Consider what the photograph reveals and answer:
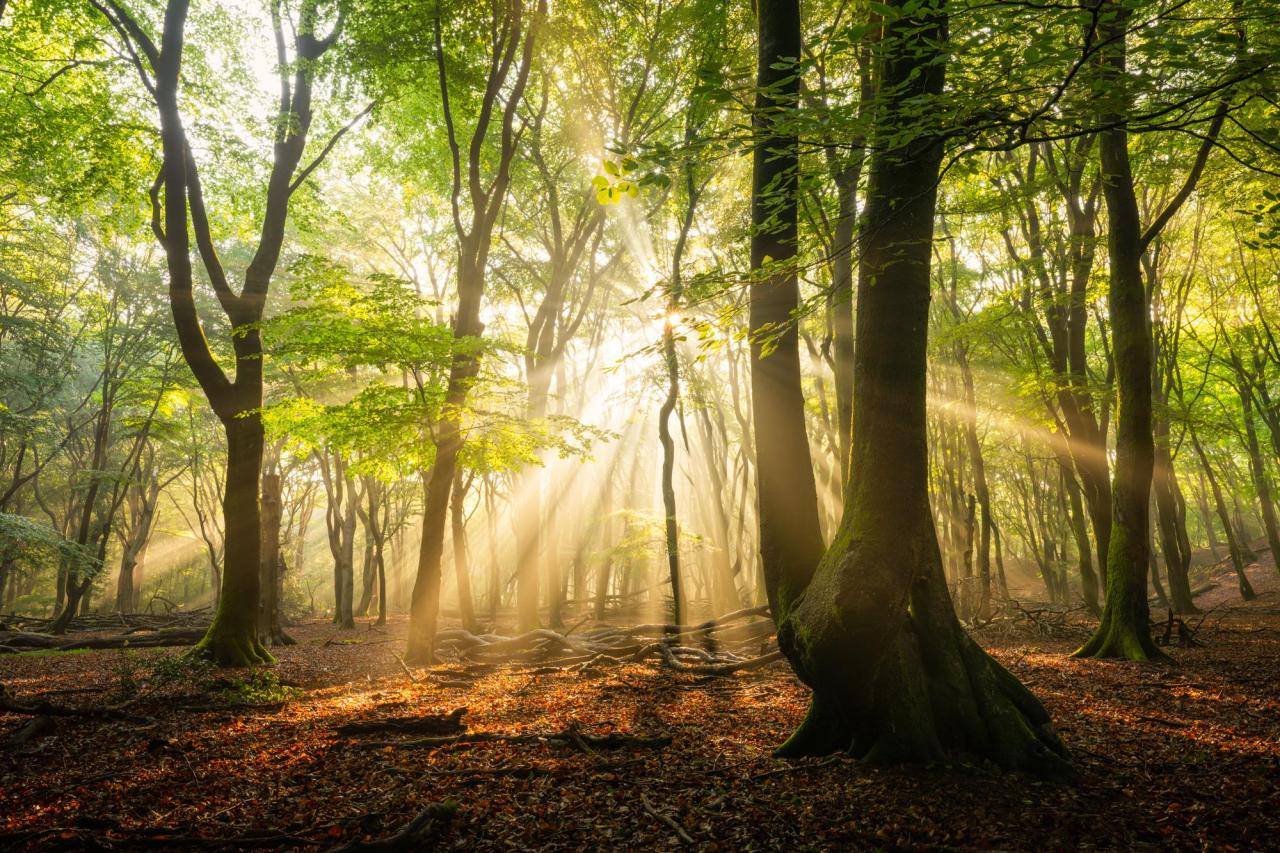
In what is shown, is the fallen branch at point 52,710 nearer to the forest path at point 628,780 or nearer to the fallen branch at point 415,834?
the forest path at point 628,780

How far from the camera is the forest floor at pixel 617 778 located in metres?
3.32

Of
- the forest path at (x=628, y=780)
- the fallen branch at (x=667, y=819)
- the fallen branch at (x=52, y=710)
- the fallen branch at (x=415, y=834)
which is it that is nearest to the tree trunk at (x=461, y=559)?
the forest path at (x=628, y=780)

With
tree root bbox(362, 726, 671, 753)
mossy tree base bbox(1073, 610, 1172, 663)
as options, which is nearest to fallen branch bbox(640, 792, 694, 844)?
tree root bbox(362, 726, 671, 753)

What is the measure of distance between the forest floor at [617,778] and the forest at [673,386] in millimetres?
44

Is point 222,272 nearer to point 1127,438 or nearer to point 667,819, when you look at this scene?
point 667,819

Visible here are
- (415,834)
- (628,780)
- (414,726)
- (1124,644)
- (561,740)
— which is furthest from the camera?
(1124,644)

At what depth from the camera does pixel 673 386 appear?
1515 cm


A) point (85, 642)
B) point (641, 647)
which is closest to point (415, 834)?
point (641, 647)

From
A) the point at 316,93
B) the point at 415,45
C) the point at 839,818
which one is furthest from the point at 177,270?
the point at 839,818

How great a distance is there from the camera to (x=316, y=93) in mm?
12188

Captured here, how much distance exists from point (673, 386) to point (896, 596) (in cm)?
1130

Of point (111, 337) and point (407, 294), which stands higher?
point (111, 337)

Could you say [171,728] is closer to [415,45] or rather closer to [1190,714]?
[1190,714]

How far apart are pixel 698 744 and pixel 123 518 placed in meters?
36.8
